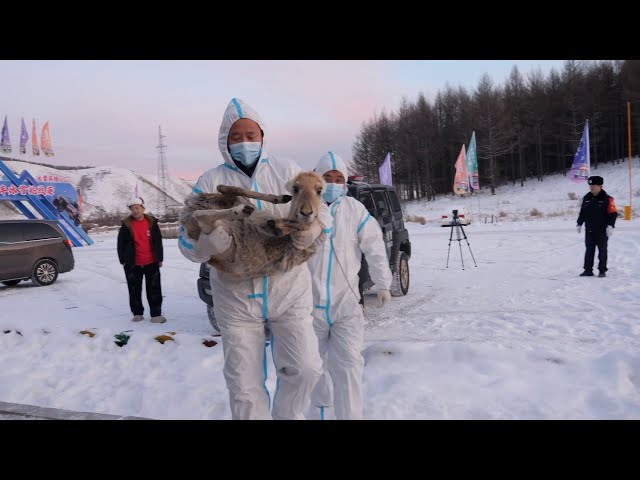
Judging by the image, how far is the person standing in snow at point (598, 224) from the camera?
9062 mm

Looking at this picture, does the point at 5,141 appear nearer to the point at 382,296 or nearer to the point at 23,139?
the point at 23,139

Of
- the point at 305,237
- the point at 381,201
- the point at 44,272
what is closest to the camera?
the point at 305,237

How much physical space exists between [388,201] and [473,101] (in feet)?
141

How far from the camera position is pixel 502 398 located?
3.62m

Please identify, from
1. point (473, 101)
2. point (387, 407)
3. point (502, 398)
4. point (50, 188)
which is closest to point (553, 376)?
point (502, 398)

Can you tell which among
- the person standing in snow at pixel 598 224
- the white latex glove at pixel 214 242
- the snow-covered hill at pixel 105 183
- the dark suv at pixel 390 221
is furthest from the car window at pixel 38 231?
the snow-covered hill at pixel 105 183

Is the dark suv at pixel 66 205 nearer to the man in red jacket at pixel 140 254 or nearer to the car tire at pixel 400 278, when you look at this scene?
the man in red jacket at pixel 140 254

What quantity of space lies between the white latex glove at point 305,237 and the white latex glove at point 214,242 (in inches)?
14.4

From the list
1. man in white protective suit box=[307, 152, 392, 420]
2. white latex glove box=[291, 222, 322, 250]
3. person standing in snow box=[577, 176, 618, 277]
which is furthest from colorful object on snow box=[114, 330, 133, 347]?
person standing in snow box=[577, 176, 618, 277]

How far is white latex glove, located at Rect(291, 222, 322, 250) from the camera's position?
8.01ft

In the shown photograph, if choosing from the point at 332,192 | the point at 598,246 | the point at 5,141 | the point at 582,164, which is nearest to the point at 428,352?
the point at 332,192

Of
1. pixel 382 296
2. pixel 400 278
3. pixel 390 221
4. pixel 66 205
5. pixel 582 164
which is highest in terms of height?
pixel 582 164

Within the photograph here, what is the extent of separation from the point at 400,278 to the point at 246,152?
6.25m

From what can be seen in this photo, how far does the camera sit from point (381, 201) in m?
8.34
